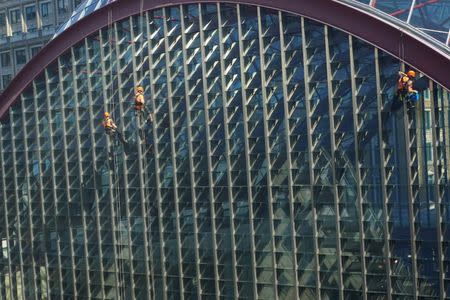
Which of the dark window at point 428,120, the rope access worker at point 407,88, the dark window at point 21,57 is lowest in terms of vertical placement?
the dark window at point 428,120

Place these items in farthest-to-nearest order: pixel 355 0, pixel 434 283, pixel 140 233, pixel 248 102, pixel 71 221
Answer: pixel 71 221
pixel 140 233
pixel 248 102
pixel 355 0
pixel 434 283

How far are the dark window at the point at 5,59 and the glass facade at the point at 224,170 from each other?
25.1 meters

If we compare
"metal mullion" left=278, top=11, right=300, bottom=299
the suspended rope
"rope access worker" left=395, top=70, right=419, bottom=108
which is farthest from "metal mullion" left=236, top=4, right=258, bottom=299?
the suspended rope

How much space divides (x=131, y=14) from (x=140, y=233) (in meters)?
12.5

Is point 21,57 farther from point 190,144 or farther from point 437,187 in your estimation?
point 437,187

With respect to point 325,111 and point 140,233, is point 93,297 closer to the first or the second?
point 140,233

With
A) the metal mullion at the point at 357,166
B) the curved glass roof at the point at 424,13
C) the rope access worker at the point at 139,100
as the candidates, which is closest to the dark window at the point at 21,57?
the rope access worker at the point at 139,100

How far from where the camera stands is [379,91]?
31.6 metres

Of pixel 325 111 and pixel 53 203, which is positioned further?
pixel 53 203

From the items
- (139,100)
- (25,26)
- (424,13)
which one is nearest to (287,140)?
(139,100)

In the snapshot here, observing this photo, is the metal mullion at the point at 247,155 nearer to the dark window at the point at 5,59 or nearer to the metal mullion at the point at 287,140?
the metal mullion at the point at 287,140

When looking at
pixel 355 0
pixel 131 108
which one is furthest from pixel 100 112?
pixel 355 0

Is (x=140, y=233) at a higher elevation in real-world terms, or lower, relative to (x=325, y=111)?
lower

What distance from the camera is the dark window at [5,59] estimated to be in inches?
2692
